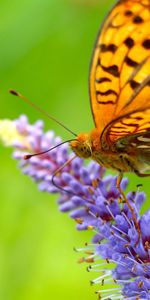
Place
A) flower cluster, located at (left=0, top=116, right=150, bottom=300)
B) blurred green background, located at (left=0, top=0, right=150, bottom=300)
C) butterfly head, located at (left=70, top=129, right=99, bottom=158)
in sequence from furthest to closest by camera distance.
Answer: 1. blurred green background, located at (left=0, top=0, right=150, bottom=300)
2. butterfly head, located at (left=70, top=129, right=99, bottom=158)
3. flower cluster, located at (left=0, top=116, right=150, bottom=300)

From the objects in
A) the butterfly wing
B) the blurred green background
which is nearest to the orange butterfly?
the butterfly wing

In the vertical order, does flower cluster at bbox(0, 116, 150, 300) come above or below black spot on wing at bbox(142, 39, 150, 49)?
below

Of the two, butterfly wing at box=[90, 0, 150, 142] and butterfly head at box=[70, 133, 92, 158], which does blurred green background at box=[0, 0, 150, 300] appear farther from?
butterfly wing at box=[90, 0, 150, 142]

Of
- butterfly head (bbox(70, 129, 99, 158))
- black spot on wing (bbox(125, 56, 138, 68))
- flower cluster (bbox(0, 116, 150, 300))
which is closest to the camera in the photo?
flower cluster (bbox(0, 116, 150, 300))

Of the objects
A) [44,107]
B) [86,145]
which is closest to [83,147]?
[86,145]

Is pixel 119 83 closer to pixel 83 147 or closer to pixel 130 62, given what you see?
pixel 130 62

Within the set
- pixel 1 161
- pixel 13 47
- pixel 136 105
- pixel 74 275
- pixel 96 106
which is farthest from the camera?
pixel 1 161

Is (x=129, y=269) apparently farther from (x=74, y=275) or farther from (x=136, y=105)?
(x=74, y=275)

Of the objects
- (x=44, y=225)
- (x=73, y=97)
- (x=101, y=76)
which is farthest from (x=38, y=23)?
(x=101, y=76)
